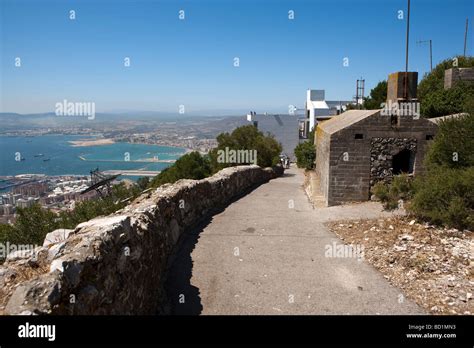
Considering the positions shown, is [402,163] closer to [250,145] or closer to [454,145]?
[454,145]

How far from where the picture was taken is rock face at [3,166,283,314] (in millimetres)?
2969

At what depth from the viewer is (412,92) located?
1189cm

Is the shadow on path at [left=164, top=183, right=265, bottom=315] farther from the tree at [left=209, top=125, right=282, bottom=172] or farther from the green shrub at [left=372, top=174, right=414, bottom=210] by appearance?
the tree at [left=209, top=125, right=282, bottom=172]

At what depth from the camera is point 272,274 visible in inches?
264

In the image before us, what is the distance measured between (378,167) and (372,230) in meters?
3.57

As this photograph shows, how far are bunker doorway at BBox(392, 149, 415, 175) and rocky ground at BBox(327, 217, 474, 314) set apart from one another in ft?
11.2

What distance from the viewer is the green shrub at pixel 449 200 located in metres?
7.88

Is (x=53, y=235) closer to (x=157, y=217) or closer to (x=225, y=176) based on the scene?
(x=157, y=217)

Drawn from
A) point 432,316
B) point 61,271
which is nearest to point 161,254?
point 61,271

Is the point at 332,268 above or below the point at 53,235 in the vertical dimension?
below

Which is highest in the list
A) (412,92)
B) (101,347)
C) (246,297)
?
(412,92)

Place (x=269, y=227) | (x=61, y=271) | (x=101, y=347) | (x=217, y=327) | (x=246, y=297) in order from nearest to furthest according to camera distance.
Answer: (x=61, y=271), (x=101, y=347), (x=217, y=327), (x=246, y=297), (x=269, y=227)

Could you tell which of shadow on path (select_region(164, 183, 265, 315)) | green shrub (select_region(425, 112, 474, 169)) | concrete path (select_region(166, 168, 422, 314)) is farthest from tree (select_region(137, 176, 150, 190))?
green shrub (select_region(425, 112, 474, 169))

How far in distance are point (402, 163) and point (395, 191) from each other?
1809 millimetres
